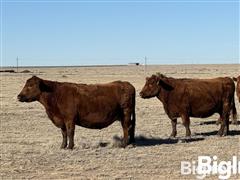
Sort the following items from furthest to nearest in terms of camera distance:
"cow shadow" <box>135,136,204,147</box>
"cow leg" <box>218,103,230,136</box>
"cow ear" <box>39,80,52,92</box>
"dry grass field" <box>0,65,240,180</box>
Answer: "cow leg" <box>218,103,230,136</box> → "cow shadow" <box>135,136,204,147</box> → "cow ear" <box>39,80,52,92</box> → "dry grass field" <box>0,65,240,180</box>

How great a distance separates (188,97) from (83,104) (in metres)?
3.69

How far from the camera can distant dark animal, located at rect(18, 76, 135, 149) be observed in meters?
14.4

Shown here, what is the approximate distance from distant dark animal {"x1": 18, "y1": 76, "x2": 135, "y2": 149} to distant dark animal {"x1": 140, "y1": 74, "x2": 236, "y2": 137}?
6.64 feet

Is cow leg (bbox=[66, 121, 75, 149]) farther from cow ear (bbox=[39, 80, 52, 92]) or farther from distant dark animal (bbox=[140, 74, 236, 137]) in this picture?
distant dark animal (bbox=[140, 74, 236, 137])

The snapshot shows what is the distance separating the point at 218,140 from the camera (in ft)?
49.7

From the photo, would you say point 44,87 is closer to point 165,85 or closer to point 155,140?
point 155,140

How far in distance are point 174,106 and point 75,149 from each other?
12.6 feet

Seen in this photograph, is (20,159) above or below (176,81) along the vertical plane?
below

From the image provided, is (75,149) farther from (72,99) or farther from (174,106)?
(174,106)

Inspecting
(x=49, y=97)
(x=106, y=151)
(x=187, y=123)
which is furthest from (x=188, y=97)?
(x=49, y=97)

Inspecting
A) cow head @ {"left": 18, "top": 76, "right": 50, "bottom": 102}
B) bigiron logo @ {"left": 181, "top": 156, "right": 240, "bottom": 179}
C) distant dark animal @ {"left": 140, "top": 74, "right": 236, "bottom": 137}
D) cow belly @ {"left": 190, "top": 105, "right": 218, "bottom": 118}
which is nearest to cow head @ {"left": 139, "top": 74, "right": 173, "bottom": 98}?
distant dark animal @ {"left": 140, "top": 74, "right": 236, "bottom": 137}

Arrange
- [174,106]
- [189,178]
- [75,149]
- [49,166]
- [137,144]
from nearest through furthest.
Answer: [189,178]
[49,166]
[75,149]
[137,144]
[174,106]

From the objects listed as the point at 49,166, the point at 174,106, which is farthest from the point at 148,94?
the point at 49,166

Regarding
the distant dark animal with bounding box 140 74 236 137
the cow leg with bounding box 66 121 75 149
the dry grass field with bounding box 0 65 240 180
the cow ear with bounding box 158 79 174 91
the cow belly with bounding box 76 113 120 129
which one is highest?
the cow ear with bounding box 158 79 174 91
